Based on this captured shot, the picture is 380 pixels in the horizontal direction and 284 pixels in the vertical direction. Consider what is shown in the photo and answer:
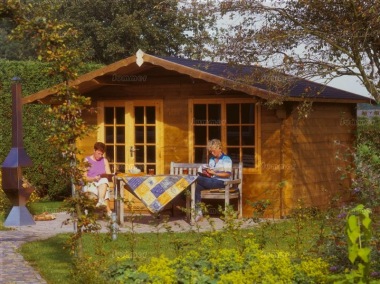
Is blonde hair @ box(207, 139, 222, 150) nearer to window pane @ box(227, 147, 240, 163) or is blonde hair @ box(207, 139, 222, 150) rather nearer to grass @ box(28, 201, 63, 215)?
window pane @ box(227, 147, 240, 163)

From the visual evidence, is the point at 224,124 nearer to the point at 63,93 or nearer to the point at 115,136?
the point at 115,136

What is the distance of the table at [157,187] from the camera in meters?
13.5

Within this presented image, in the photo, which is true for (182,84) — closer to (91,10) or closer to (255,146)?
(255,146)

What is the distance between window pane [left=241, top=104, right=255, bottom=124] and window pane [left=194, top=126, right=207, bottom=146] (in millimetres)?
832

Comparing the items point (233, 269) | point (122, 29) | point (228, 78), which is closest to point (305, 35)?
point (228, 78)

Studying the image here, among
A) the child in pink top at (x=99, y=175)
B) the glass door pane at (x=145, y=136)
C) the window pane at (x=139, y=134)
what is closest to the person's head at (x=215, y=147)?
the child in pink top at (x=99, y=175)

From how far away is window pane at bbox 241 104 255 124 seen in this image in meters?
15.3

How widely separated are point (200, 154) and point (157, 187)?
97.7 inches

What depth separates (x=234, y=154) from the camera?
15570mm

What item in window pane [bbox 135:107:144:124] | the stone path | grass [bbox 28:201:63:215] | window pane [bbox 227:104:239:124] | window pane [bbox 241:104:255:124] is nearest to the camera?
the stone path

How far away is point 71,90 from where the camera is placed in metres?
8.40

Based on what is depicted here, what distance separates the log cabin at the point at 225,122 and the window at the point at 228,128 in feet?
0.06

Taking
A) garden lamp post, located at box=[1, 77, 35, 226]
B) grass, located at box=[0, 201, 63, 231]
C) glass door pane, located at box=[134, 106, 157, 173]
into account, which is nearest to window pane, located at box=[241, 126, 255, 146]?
glass door pane, located at box=[134, 106, 157, 173]

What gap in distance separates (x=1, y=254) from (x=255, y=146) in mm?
5935
